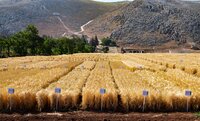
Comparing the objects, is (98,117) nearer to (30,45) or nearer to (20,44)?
(20,44)

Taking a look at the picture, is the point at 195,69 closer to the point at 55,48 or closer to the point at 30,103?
the point at 30,103

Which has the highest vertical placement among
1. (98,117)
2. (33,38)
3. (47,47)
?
(33,38)

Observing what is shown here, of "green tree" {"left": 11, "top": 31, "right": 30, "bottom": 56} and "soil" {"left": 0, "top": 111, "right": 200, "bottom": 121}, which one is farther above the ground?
"green tree" {"left": 11, "top": 31, "right": 30, "bottom": 56}

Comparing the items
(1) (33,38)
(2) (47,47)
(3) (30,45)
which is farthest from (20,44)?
(2) (47,47)

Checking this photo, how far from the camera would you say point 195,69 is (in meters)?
43.7

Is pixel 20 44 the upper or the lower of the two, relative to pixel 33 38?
lower

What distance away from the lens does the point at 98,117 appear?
20000 millimetres

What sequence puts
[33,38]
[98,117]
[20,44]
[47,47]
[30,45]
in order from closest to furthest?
[98,117]
[20,44]
[33,38]
[30,45]
[47,47]

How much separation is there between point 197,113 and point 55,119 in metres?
7.88

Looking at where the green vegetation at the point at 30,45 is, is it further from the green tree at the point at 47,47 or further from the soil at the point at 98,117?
the soil at the point at 98,117

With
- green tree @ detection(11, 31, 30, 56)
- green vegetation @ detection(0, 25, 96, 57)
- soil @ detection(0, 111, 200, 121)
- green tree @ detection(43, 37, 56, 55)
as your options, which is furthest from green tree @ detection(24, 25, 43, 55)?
soil @ detection(0, 111, 200, 121)

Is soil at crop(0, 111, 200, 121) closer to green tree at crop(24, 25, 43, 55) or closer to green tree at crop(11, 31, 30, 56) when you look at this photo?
green tree at crop(11, 31, 30, 56)

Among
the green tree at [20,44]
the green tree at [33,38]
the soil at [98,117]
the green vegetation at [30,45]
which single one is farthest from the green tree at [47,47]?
the soil at [98,117]

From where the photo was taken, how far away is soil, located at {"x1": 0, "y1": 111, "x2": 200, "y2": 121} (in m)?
19.5
